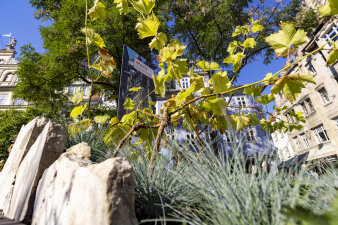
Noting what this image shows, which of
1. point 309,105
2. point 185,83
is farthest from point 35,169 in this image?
point 309,105

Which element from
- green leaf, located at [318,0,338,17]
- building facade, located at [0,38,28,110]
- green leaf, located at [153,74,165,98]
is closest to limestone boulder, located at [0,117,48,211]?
green leaf, located at [153,74,165,98]

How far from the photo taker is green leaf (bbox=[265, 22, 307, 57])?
68cm

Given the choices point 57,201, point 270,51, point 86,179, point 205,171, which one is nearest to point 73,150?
point 57,201

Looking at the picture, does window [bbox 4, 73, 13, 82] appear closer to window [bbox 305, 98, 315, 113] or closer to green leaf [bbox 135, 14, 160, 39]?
green leaf [bbox 135, 14, 160, 39]

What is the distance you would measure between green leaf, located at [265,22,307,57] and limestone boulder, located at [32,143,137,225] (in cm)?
78

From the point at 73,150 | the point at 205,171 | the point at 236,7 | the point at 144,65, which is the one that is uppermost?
the point at 236,7

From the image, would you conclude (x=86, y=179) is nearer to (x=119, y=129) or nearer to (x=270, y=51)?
(x=119, y=129)

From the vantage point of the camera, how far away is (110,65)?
1.09 metres

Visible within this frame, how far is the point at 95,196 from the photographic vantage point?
1.65 ft

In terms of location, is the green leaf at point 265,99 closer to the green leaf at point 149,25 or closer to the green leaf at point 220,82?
the green leaf at point 220,82

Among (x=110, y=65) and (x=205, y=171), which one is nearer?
(x=205, y=171)

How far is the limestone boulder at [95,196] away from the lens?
1.58 feet

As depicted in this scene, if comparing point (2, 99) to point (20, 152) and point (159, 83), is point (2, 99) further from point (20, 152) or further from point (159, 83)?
point (159, 83)

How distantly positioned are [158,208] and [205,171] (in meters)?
0.23
